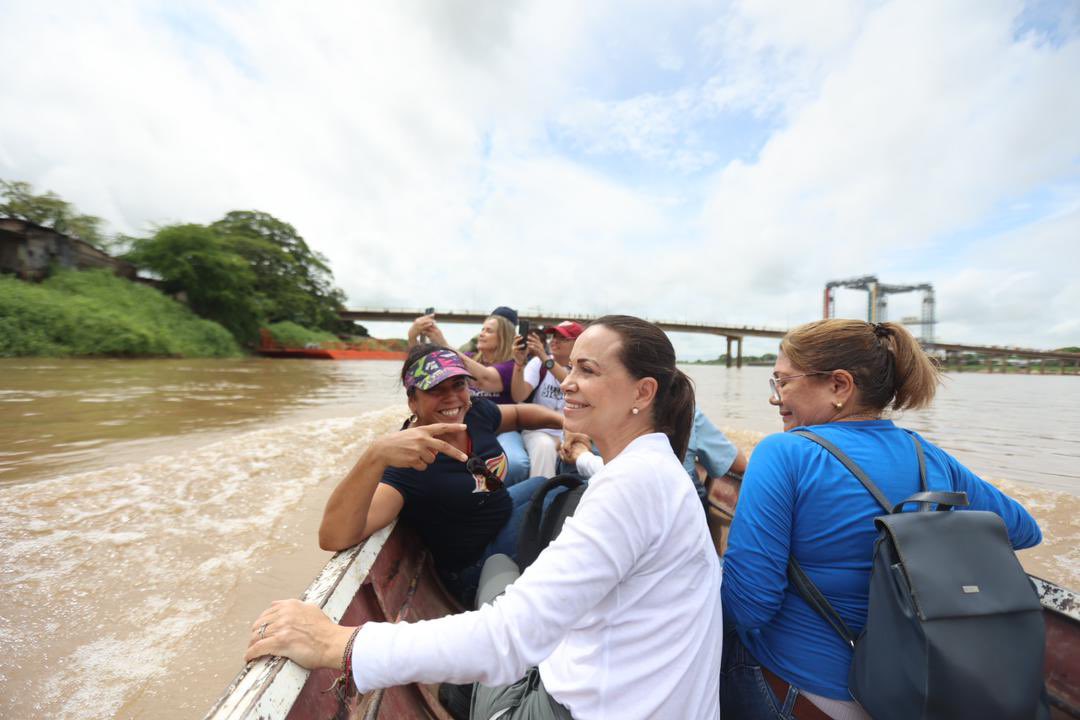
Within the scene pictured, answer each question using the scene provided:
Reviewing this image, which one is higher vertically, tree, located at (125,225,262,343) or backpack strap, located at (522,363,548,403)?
tree, located at (125,225,262,343)

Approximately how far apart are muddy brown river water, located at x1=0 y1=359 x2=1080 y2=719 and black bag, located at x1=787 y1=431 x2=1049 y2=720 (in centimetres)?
305

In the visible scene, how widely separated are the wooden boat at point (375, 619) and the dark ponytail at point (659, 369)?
1.08m

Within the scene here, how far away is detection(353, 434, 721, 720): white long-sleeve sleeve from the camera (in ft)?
2.91

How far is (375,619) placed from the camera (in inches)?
72.9

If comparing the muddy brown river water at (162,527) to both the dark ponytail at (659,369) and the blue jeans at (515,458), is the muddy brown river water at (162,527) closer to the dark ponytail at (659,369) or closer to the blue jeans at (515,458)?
the blue jeans at (515,458)

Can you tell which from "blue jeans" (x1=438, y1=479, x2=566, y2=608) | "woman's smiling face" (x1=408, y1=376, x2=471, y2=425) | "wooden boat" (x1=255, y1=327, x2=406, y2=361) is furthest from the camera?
"wooden boat" (x1=255, y1=327, x2=406, y2=361)

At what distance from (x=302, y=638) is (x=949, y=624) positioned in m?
1.39

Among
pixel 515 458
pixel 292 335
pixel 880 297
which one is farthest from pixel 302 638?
pixel 880 297

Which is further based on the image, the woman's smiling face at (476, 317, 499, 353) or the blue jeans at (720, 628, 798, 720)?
the woman's smiling face at (476, 317, 499, 353)

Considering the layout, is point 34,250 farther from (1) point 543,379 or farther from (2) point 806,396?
(2) point 806,396

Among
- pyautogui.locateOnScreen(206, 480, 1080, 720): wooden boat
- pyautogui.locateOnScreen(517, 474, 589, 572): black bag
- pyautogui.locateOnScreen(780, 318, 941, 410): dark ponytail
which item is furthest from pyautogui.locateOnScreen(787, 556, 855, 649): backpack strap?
pyautogui.locateOnScreen(206, 480, 1080, 720): wooden boat

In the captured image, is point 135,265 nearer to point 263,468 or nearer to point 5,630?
point 263,468

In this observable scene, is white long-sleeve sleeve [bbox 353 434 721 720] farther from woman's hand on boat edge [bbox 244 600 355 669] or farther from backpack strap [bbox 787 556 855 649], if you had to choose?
backpack strap [bbox 787 556 855 649]

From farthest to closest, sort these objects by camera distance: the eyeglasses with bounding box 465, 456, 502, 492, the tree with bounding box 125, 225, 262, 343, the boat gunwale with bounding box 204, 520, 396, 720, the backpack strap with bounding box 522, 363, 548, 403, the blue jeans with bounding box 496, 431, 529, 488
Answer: the tree with bounding box 125, 225, 262, 343
the backpack strap with bounding box 522, 363, 548, 403
the blue jeans with bounding box 496, 431, 529, 488
the eyeglasses with bounding box 465, 456, 502, 492
the boat gunwale with bounding box 204, 520, 396, 720
